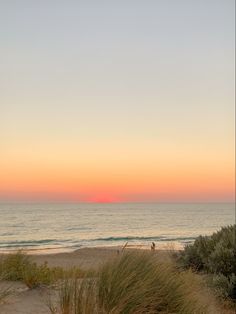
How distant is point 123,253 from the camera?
23.9ft

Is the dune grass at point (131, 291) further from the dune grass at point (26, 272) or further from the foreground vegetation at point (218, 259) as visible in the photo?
the foreground vegetation at point (218, 259)

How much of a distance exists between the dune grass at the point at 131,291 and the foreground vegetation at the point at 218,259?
215 centimetres

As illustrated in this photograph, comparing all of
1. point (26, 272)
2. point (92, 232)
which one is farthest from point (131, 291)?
point (92, 232)

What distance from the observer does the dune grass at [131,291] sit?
5.78 metres

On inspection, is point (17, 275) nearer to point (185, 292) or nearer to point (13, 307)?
point (13, 307)

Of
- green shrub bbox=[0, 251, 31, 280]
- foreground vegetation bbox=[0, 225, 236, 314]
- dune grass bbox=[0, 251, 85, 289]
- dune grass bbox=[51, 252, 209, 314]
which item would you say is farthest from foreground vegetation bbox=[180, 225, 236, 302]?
green shrub bbox=[0, 251, 31, 280]

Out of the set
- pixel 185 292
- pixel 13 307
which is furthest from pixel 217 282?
pixel 13 307

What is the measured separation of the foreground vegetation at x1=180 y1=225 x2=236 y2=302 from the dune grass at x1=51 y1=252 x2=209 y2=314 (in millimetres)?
2150

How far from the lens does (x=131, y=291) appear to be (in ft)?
20.2

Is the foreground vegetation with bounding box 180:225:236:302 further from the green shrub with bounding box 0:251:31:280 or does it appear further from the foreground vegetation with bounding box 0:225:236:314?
the green shrub with bounding box 0:251:31:280

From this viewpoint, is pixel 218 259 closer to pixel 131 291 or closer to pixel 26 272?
pixel 26 272

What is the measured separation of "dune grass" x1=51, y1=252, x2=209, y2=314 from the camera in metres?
5.78

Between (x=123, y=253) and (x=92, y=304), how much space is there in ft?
5.60

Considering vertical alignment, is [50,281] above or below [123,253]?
below
